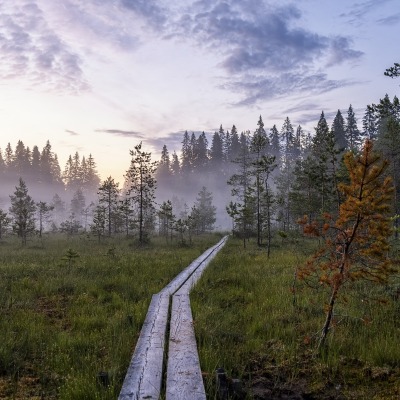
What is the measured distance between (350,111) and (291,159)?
94.7ft

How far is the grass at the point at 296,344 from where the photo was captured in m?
4.62

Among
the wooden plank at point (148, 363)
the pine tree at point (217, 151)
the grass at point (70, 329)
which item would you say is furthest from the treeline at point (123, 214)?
the pine tree at point (217, 151)

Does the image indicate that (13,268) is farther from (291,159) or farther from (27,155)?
(27,155)

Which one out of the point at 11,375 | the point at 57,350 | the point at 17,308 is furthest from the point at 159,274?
the point at 11,375

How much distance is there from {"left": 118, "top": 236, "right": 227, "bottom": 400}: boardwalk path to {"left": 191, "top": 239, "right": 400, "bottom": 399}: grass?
21cm

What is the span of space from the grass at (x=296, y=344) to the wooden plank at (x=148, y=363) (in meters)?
0.66

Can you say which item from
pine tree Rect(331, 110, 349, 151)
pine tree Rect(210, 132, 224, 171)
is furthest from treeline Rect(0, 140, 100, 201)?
pine tree Rect(331, 110, 349, 151)

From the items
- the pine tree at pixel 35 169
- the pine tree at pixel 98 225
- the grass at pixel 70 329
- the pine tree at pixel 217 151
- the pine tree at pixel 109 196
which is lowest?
the grass at pixel 70 329

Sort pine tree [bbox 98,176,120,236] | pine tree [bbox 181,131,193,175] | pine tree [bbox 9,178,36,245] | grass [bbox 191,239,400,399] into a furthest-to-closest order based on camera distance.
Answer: pine tree [bbox 181,131,193,175] → pine tree [bbox 98,176,120,236] → pine tree [bbox 9,178,36,245] → grass [bbox 191,239,400,399]

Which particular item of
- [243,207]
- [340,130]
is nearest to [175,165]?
[340,130]

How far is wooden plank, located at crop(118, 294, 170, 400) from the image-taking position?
13.9ft

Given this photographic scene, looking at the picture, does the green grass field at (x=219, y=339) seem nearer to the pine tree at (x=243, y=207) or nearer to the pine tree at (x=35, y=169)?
the pine tree at (x=243, y=207)

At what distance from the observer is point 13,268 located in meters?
13.7

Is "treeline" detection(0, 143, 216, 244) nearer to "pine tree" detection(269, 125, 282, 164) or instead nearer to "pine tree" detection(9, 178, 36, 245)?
"pine tree" detection(9, 178, 36, 245)
